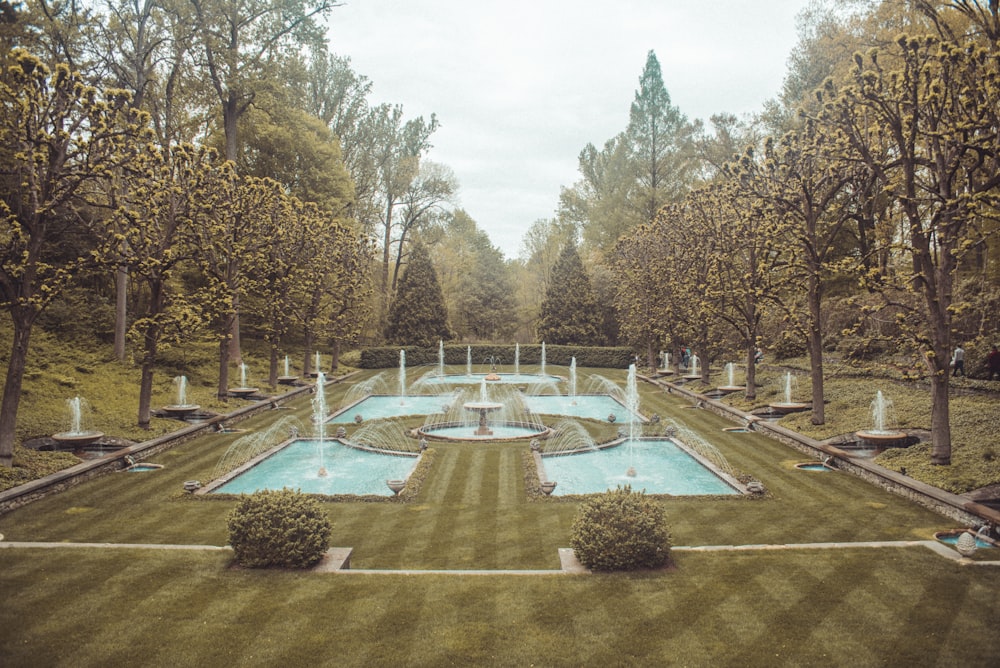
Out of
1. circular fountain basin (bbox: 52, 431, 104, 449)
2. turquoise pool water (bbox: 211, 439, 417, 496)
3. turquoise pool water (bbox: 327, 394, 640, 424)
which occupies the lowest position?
turquoise pool water (bbox: 211, 439, 417, 496)

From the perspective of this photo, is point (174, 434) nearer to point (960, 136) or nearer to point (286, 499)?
point (286, 499)

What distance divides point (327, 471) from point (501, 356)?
3115 centimetres

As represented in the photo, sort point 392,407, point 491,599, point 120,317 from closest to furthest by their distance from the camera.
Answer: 1. point 491,599
2. point 120,317
3. point 392,407

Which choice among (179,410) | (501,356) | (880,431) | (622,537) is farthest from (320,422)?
(501,356)

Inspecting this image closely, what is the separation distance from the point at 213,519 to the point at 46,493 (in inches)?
163

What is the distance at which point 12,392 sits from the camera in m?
12.9

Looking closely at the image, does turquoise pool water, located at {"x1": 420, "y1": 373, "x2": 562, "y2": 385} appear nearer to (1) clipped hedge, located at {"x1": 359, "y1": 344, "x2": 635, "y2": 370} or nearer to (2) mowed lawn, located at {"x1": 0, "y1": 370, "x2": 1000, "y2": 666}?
(1) clipped hedge, located at {"x1": 359, "y1": 344, "x2": 635, "y2": 370}

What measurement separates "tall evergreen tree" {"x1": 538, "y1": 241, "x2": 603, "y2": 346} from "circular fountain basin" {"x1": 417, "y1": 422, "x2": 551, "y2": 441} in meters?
25.4

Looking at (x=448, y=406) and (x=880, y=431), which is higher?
(x=880, y=431)

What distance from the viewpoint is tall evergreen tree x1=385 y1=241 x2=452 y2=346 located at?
44.8 m

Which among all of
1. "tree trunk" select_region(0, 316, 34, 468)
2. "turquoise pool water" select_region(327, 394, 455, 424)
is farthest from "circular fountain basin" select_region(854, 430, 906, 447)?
"tree trunk" select_region(0, 316, 34, 468)

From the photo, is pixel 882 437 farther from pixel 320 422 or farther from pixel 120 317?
pixel 120 317

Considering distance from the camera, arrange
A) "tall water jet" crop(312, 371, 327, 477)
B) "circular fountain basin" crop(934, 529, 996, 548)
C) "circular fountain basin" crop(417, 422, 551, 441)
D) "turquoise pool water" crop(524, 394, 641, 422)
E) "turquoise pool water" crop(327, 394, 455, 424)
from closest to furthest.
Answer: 1. "circular fountain basin" crop(934, 529, 996, 548)
2. "tall water jet" crop(312, 371, 327, 477)
3. "circular fountain basin" crop(417, 422, 551, 441)
4. "turquoise pool water" crop(327, 394, 455, 424)
5. "turquoise pool water" crop(524, 394, 641, 422)

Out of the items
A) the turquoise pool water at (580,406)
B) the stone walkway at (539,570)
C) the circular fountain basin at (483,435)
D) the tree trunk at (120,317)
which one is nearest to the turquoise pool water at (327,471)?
the circular fountain basin at (483,435)
